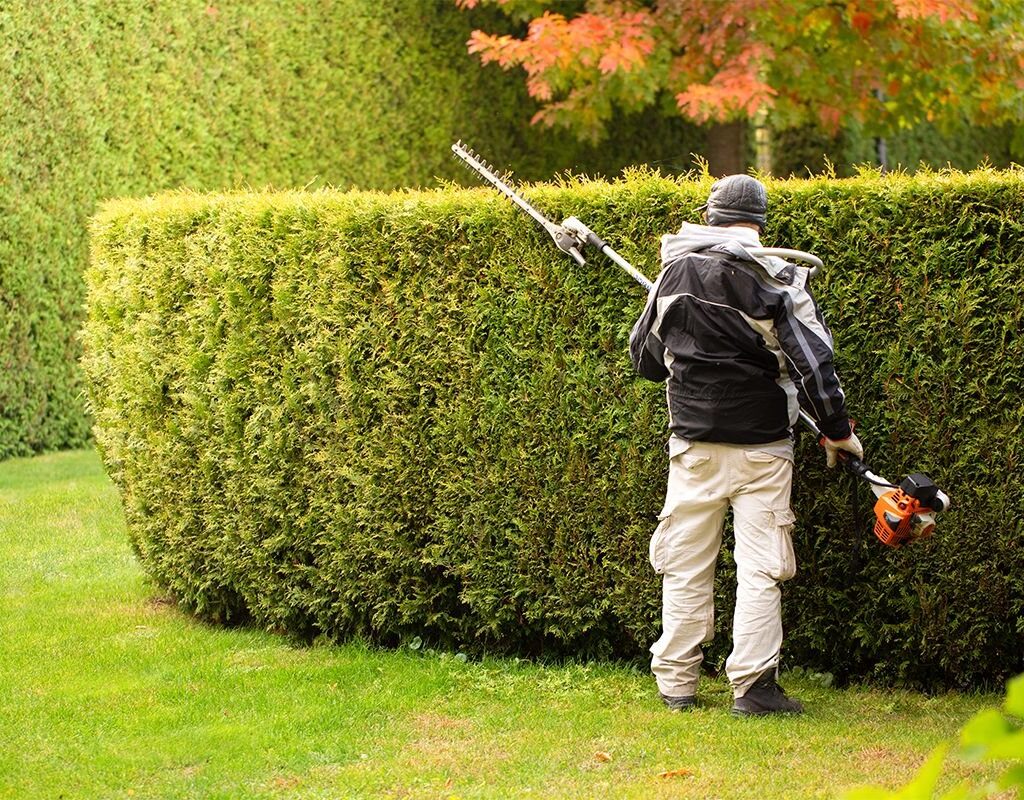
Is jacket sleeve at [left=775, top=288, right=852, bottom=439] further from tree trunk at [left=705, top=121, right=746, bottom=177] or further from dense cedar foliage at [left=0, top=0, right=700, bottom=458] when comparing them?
tree trunk at [left=705, top=121, right=746, bottom=177]

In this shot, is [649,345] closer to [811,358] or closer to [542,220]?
[811,358]

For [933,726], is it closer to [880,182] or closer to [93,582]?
[880,182]

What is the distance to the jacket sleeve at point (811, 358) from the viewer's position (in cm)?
488

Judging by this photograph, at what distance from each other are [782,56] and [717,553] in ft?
25.7

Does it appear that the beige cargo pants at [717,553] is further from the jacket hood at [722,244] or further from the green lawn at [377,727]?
the jacket hood at [722,244]

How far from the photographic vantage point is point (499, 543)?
19.8ft

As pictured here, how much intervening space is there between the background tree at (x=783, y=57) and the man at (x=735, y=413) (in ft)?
22.0

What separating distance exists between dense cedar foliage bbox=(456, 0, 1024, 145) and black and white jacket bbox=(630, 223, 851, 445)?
6.73m

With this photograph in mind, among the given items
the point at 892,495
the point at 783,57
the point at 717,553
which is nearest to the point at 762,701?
the point at 717,553

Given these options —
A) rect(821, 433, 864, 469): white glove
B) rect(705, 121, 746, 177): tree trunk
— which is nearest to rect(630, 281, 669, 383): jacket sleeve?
rect(821, 433, 864, 469): white glove

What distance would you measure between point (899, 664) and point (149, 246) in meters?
4.14

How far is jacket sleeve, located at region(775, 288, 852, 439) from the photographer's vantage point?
4.88m

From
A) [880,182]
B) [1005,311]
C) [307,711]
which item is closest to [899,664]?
[1005,311]

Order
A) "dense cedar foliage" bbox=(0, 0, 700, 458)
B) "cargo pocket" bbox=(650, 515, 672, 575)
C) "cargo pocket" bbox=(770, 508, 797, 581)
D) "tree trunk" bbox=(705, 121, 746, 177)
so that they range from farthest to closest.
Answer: "tree trunk" bbox=(705, 121, 746, 177)
"dense cedar foliage" bbox=(0, 0, 700, 458)
"cargo pocket" bbox=(650, 515, 672, 575)
"cargo pocket" bbox=(770, 508, 797, 581)
